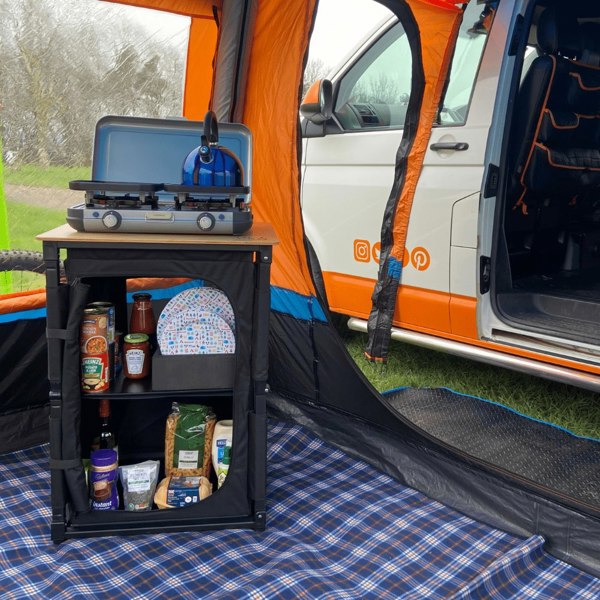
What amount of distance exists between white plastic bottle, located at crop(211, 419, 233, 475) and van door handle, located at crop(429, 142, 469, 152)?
5.84 ft

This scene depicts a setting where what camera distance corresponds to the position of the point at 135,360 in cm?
217

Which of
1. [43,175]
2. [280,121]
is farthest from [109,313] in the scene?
[280,121]

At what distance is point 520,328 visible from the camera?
321 cm

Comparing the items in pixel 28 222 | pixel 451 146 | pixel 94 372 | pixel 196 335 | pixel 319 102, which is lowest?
pixel 94 372

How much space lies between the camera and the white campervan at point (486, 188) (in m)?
3.15

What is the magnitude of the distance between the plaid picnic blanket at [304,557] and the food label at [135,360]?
52 centimetres

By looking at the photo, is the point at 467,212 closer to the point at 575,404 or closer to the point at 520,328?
the point at 520,328

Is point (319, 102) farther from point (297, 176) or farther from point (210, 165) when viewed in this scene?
point (210, 165)

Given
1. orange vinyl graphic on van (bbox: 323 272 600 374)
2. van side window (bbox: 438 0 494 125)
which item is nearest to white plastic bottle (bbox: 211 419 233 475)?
orange vinyl graphic on van (bbox: 323 272 600 374)

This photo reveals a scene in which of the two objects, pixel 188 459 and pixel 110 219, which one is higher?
pixel 110 219

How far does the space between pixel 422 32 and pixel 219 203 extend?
6.20 feet

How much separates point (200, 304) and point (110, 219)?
1.39 ft

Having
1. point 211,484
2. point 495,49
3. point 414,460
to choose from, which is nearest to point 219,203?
point 211,484

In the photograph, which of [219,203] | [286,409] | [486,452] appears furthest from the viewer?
[286,409]
